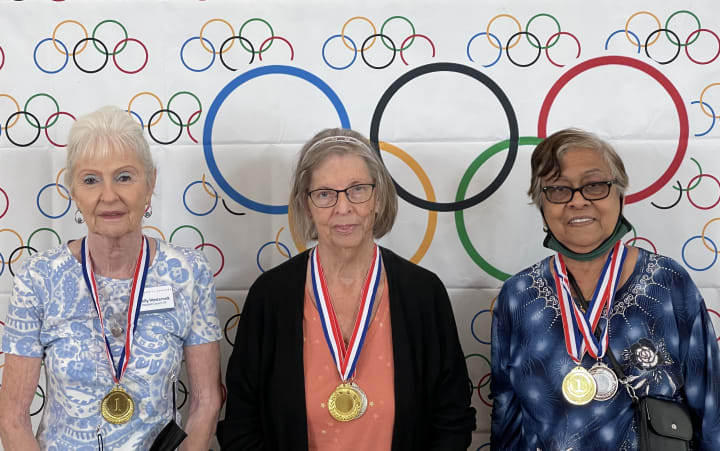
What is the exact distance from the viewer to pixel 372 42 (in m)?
2.78

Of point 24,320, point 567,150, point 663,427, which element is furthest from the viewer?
point 567,150

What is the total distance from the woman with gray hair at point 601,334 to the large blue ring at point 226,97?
96 centimetres

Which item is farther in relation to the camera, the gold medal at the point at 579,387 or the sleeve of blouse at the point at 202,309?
the sleeve of blouse at the point at 202,309

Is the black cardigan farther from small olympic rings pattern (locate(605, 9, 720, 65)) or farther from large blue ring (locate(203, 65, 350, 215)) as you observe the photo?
small olympic rings pattern (locate(605, 9, 720, 65))

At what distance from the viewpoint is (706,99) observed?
276 cm

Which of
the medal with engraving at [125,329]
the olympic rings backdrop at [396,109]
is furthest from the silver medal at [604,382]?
the medal with engraving at [125,329]

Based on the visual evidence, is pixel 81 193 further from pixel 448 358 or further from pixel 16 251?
pixel 448 358

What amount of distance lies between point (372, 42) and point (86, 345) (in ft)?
5.47

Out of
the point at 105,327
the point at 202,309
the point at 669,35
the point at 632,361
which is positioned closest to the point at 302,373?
the point at 202,309

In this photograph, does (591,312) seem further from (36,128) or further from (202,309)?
(36,128)

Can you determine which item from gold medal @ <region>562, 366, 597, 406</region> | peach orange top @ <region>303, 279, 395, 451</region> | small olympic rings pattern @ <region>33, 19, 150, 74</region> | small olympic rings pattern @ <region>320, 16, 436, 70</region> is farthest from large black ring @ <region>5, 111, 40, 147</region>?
gold medal @ <region>562, 366, 597, 406</region>

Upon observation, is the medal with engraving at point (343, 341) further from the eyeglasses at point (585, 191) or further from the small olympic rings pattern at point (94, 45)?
the small olympic rings pattern at point (94, 45)

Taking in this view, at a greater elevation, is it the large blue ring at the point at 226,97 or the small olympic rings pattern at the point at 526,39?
the small olympic rings pattern at the point at 526,39

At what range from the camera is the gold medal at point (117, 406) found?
213cm
